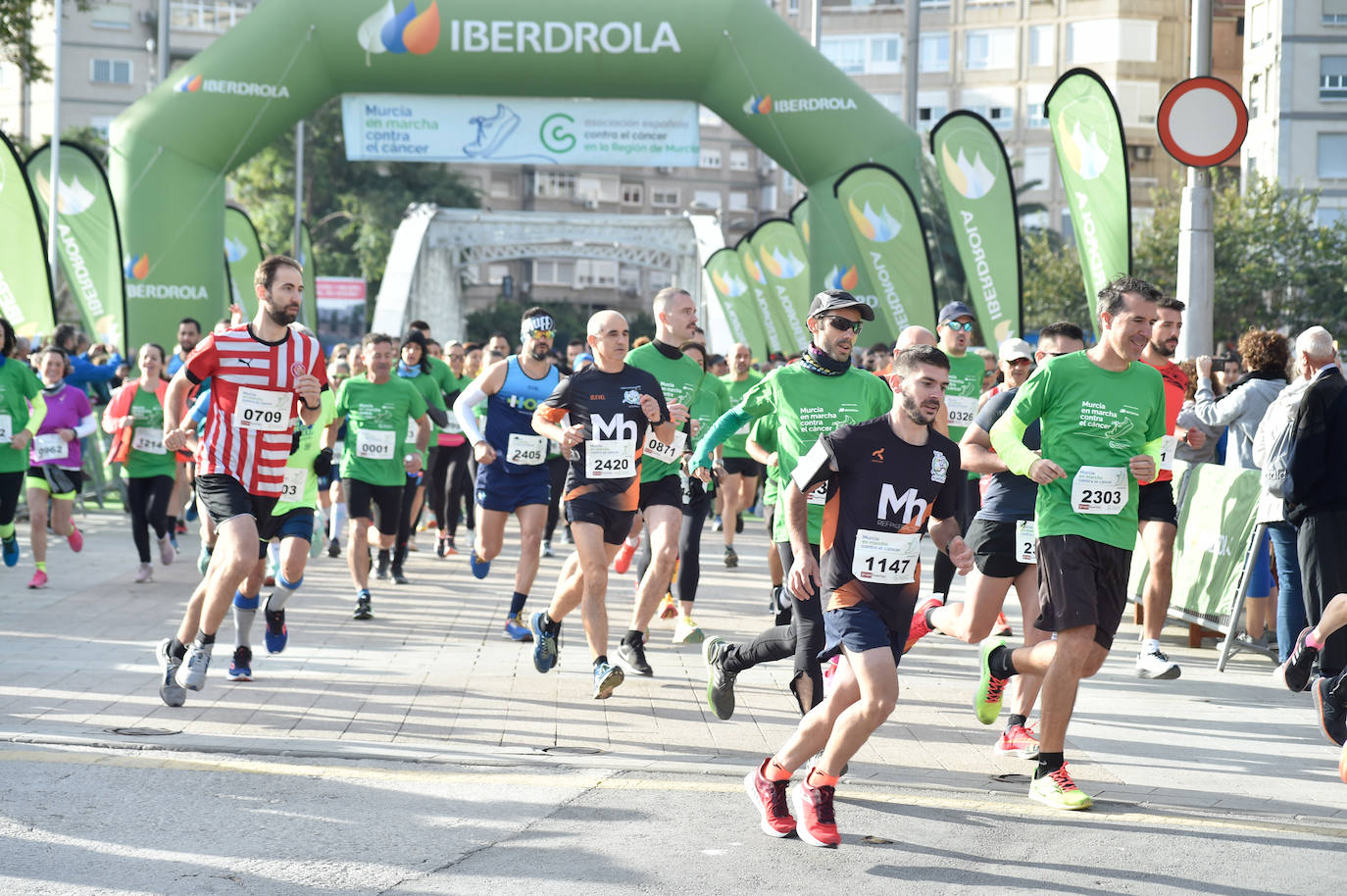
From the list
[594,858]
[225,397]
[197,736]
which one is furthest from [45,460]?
[594,858]

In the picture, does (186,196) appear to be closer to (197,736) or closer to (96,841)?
(197,736)

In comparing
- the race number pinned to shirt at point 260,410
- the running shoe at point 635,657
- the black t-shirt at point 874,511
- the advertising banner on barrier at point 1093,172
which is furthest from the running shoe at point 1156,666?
the race number pinned to shirt at point 260,410

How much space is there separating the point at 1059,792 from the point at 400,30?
701 inches

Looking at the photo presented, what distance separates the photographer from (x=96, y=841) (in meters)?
4.99

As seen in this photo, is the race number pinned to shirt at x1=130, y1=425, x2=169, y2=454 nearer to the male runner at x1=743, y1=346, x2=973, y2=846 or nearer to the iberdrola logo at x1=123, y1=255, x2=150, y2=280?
the male runner at x1=743, y1=346, x2=973, y2=846

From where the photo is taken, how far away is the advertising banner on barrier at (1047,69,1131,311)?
1288cm

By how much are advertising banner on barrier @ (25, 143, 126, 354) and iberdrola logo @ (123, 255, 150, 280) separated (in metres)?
0.78

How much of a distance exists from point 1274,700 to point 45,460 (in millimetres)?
8972

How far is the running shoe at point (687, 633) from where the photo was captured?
32.2ft

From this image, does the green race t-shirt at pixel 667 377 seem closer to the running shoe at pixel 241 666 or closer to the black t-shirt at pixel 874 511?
the running shoe at pixel 241 666

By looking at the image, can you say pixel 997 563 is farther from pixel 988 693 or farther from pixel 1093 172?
pixel 1093 172

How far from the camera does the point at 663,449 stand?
8.56 metres

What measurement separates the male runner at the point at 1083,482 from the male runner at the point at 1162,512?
2.32 m

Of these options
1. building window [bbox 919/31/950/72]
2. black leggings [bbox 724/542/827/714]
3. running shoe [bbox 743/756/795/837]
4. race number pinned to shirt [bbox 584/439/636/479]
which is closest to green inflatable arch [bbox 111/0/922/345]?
race number pinned to shirt [bbox 584/439/636/479]
